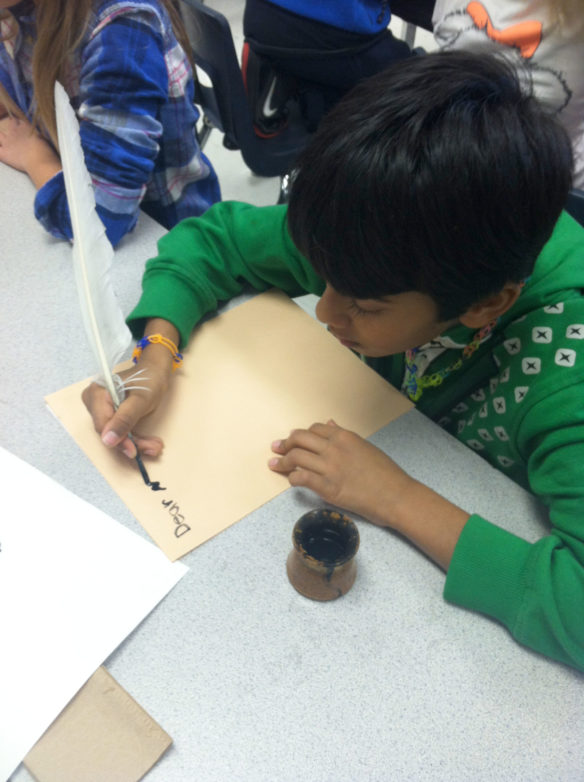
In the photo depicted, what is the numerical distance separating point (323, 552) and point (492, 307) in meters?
0.34

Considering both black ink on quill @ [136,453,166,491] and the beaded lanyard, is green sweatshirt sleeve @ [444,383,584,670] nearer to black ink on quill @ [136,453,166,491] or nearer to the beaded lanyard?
the beaded lanyard

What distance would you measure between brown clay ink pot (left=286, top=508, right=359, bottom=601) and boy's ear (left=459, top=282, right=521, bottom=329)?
0.95 feet

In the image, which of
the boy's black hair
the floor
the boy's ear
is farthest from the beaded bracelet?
the floor

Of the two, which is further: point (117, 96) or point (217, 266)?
point (117, 96)

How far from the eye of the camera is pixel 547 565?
0.58 m

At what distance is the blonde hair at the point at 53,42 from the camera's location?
3.25ft

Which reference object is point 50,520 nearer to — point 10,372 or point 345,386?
point 10,372

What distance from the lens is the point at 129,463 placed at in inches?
27.5

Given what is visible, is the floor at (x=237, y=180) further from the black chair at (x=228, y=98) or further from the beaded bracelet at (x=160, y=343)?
the beaded bracelet at (x=160, y=343)

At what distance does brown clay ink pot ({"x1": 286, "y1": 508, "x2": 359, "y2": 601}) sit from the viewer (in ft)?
1.83

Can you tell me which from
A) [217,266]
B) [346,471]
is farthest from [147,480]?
[217,266]

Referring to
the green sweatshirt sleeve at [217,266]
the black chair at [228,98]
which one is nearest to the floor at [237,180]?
the black chair at [228,98]

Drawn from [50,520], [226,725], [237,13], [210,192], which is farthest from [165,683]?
[237,13]

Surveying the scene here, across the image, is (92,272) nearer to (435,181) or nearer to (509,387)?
(435,181)
